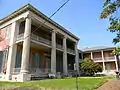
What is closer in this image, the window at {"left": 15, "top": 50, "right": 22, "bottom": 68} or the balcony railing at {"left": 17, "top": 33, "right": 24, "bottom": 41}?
the balcony railing at {"left": 17, "top": 33, "right": 24, "bottom": 41}

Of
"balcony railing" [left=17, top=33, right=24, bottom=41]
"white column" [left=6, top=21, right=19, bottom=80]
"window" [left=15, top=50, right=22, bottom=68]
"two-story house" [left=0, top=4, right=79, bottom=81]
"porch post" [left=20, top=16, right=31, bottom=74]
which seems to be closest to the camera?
"porch post" [left=20, top=16, right=31, bottom=74]

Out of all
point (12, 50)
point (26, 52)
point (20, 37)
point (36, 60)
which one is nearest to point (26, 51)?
point (26, 52)

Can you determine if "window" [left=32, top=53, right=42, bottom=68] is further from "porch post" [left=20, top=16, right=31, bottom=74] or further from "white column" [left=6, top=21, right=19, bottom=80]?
"porch post" [left=20, top=16, right=31, bottom=74]

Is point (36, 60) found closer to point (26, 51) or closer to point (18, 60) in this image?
point (18, 60)

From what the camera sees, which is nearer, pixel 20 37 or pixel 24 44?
pixel 24 44

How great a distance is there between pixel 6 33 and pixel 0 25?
2.78 metres

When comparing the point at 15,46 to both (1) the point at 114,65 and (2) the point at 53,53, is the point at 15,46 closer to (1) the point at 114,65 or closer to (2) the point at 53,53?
(2) the point at 53,53

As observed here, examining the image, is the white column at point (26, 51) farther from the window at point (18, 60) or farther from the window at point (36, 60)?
the window at point (36, 60)

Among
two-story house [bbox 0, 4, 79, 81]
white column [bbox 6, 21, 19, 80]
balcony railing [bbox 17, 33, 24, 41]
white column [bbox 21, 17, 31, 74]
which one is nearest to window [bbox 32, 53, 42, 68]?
two-story house [bbox 0, 4, 79, 81]

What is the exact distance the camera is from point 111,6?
6.62 metres

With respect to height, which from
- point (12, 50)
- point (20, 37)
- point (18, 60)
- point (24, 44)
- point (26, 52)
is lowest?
point (18, 60)

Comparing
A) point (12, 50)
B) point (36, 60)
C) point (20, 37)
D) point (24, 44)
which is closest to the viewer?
point (24, 44)

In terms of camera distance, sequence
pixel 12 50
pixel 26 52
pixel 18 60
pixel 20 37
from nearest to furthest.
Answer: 1. pixel 26 52
2. pixel 12 50
3. pixel 20 37
4. pixel 18 60

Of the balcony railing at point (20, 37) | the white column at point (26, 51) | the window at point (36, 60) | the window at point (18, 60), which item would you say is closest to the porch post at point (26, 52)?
the white column at point (26, 51)
